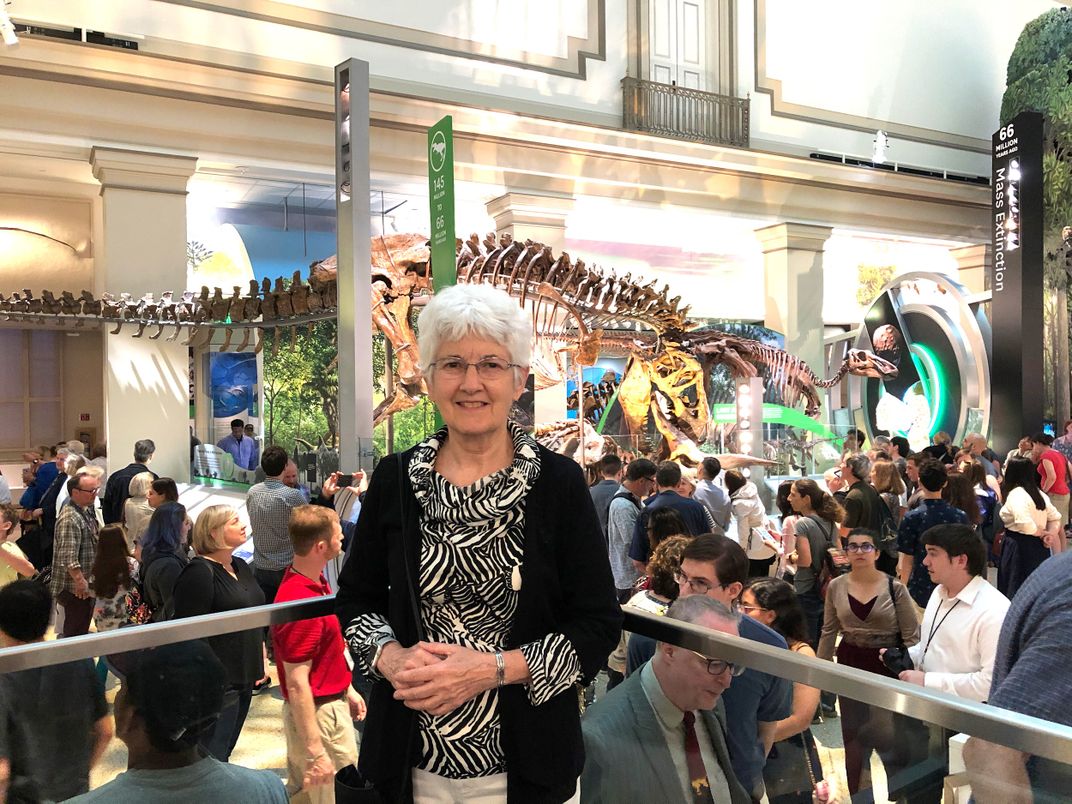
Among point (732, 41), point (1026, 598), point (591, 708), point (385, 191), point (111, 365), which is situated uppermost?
point (732, 41)

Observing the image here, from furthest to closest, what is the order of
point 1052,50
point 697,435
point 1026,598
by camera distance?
1. point 1052,50
2. point 697,435
3. point 1026,598

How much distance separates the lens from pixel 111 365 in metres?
9.28

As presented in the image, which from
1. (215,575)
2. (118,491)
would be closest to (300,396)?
(118,491)

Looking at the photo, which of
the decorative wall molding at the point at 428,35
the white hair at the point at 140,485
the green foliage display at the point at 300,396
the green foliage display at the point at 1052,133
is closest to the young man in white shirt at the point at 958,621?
the white hair at the point at 140,485

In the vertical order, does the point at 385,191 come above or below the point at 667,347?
above

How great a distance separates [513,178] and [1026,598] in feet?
35.5

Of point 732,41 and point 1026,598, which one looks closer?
point 1026,598

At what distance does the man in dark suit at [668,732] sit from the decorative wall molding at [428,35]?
9.70 metres

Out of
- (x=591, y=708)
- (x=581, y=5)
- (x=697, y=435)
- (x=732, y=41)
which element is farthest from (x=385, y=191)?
(x=591, y=708)

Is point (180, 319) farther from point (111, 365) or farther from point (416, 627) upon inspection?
point (416, 627)

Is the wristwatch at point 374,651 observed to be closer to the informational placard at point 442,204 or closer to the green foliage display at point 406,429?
the informational placard at point 442,204

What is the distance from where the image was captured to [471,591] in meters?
1.79

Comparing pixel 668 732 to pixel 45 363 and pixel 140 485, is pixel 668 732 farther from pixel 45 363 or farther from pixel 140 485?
pixel 45 363

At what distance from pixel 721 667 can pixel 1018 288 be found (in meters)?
14.4
